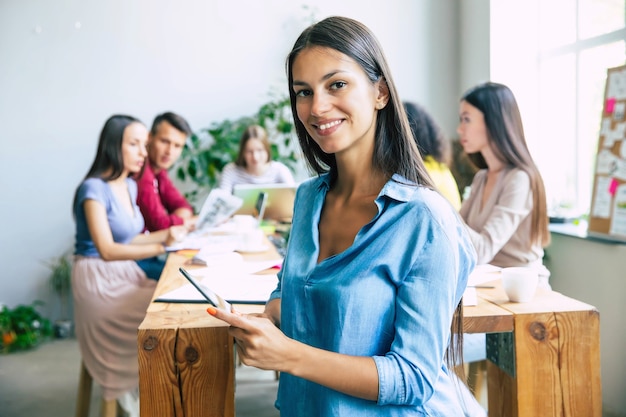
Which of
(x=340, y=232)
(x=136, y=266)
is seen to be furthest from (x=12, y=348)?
(x=340, y=232)

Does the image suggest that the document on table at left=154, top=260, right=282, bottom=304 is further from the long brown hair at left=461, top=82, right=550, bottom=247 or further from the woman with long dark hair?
the long brown hair at left=461, top=82, right=550, bottom=247

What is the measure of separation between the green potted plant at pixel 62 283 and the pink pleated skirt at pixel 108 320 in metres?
1.94

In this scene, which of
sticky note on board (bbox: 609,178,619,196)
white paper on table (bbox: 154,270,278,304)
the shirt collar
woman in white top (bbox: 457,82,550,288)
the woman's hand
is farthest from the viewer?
sticky note on board (bbox: 609,178,619,196)

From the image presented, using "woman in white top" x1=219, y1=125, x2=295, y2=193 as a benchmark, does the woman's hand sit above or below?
below

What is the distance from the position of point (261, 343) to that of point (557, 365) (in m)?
0.79

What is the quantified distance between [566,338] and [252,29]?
3.76 metres

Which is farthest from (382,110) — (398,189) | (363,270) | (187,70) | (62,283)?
(62,283)

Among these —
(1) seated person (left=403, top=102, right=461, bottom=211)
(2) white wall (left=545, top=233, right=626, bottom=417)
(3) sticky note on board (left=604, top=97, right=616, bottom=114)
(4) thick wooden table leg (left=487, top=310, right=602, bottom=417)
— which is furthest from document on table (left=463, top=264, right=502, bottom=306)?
(3) sticky note on board (left=604, top=97, right=616, bottom=114)

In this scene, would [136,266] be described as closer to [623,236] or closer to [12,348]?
[12,348]

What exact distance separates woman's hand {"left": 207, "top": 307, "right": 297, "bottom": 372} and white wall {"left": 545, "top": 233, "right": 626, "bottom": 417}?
83.1 inches

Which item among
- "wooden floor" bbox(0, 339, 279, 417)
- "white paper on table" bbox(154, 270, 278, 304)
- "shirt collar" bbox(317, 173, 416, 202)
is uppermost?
"shirt collar" bbox(317, 173, 416, 202)

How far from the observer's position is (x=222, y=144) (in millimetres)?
4480

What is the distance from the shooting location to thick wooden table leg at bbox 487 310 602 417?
4.66 feet

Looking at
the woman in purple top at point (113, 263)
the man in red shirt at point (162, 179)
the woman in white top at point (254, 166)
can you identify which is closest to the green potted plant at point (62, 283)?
the man in red shirt at point (162, 179)
